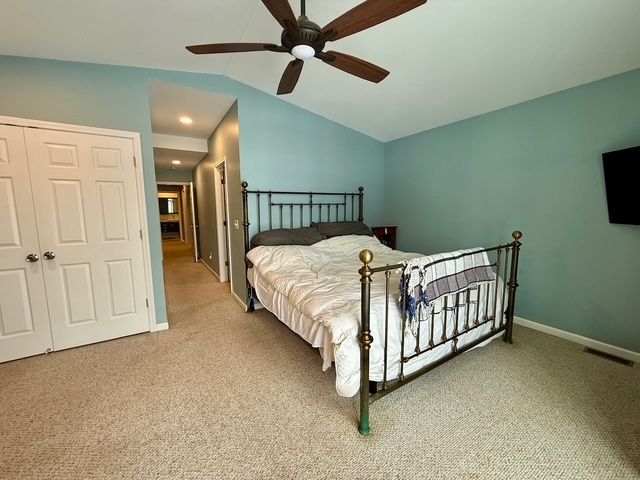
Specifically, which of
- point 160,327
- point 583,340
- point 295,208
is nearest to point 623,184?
point 583,340

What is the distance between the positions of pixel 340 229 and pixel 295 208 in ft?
2.22

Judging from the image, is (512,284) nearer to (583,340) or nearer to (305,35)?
(583,340)

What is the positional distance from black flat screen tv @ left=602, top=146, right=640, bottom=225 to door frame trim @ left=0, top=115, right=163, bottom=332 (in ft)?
13.8

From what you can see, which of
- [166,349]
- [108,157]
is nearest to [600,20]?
[108,157]

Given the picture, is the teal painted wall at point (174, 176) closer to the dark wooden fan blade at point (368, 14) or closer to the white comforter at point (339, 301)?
the white comforter at point (339, 301)

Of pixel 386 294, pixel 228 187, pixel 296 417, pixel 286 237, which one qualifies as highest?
pixel 228 187

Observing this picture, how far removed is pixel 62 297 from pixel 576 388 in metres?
4.32

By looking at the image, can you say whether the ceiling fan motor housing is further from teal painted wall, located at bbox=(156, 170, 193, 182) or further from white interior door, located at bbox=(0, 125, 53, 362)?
teal painted wall, located at bbox=(156, 170, 193, 182)

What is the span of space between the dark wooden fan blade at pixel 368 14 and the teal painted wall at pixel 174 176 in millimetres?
6586

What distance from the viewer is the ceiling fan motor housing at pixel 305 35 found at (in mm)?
1481

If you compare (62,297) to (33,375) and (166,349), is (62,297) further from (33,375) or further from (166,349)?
(166,349)

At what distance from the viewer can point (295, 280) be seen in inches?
92.7

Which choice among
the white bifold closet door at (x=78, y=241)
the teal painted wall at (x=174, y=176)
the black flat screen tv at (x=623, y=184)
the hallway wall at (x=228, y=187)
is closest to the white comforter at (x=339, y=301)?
the hallway wall at (x=228, y=187)

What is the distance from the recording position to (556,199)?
264cm
